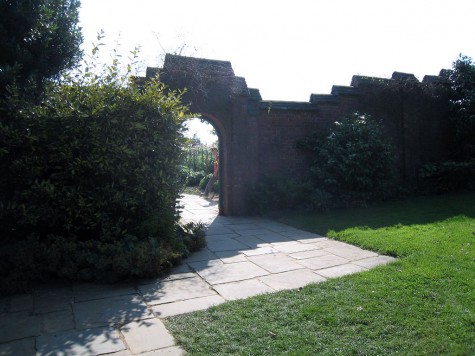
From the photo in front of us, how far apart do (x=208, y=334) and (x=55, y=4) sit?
4.54m

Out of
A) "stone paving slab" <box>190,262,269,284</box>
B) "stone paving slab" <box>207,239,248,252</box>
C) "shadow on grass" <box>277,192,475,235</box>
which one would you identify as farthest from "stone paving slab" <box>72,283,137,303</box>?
"shadow on grass" <box>277,192,475,235</box>

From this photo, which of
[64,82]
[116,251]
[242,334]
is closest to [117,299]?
[116,251]

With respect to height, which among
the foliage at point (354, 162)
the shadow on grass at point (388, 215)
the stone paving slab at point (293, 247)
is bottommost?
the stone paving slab at point (293, 247)

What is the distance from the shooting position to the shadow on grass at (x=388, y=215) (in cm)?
662

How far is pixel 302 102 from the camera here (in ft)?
30.1

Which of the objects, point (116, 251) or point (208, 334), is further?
point (116, 251)

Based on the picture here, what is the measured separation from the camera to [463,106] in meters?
10.4

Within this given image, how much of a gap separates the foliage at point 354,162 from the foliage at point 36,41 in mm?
5938

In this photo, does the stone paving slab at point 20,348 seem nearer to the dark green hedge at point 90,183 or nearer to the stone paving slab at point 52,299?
the stone paving slab at point 52,299

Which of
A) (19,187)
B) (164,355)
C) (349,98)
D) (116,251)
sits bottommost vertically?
(164,355)

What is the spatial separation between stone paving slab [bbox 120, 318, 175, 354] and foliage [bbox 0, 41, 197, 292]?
3.56 feet

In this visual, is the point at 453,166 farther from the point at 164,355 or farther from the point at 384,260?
the point at 164,355

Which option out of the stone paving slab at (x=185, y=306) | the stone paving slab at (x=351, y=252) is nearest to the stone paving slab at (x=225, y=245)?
the stone paving slab at (x=351, y=252)

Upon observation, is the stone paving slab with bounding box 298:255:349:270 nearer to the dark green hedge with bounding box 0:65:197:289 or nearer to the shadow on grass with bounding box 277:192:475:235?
the shadow on grass with bounding box 277:192:475:235
